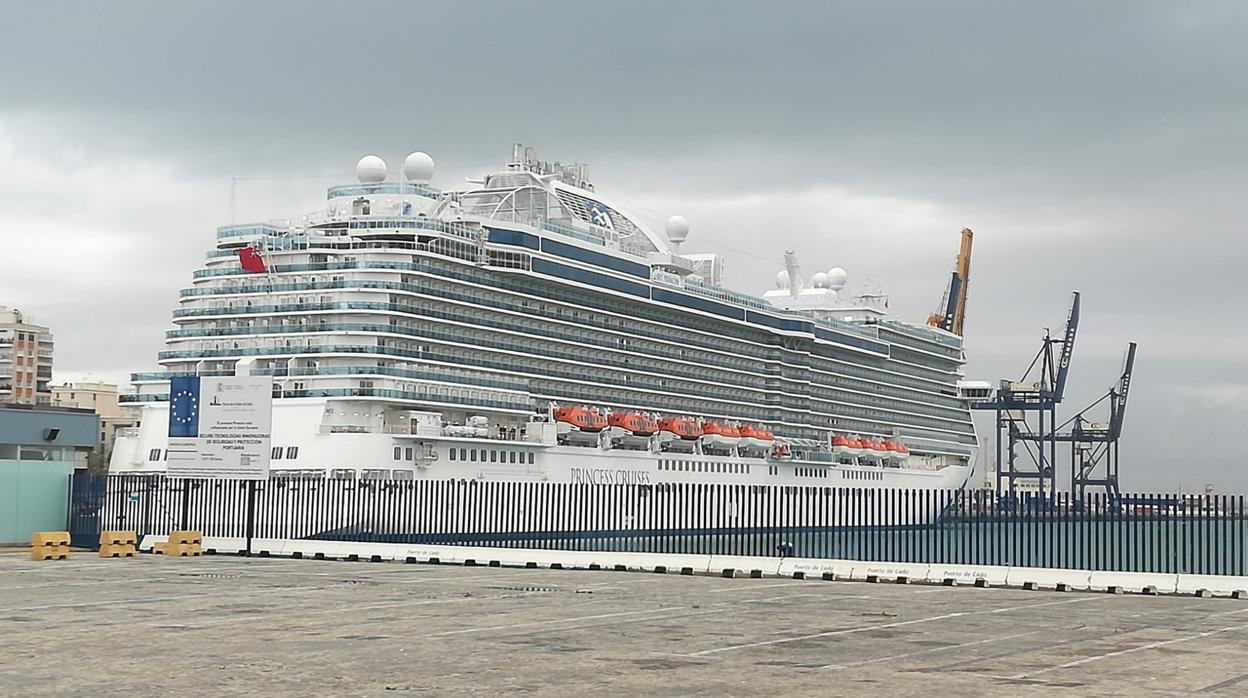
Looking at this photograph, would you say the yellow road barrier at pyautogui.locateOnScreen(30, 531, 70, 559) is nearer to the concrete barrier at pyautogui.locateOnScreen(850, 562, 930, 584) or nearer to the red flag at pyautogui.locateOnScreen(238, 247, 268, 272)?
the concrete barrier at pyautogui.locateOnScreen(850, 562, 930, 584)

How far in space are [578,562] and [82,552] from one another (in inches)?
624

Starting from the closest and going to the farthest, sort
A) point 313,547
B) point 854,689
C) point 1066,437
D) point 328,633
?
1. point 854,689
2. point 328,633
3. point 313,547
4. point 1066,437

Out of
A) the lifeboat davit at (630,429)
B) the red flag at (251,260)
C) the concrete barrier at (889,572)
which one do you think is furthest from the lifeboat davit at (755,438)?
the concrete barrier at (889,572)

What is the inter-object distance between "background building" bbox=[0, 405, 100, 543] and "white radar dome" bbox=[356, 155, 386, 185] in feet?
96.8

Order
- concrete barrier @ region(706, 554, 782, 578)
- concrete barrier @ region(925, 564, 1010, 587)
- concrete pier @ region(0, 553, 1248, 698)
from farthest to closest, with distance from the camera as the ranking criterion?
concrete barrier @ region(706, 554, 782, 578)
concrete barrier @ region(925, 564, 1010, 587)
concrete pier @ region(0, 553, 1248, 698)

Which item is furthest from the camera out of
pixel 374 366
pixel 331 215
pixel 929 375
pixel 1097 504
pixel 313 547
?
pixel 929 375

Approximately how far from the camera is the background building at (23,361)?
190250mm

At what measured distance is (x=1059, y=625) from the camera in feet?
69.2

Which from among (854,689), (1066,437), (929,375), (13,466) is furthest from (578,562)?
(1066,437)

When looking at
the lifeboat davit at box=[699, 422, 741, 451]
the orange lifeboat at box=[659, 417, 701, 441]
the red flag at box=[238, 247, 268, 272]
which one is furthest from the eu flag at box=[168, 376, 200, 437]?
the lifeboat davit at box=[699, 422, 741, 451]

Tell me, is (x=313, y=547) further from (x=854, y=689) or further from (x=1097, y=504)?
(x=854, y=689)

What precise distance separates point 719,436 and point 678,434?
18.2 feet

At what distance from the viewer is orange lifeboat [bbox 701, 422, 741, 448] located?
299 ft

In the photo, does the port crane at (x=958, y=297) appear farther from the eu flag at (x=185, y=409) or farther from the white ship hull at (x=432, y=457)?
the eu flag at (x=185, y=409)
